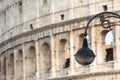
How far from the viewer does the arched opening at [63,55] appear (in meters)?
51.1

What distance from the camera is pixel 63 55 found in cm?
5134

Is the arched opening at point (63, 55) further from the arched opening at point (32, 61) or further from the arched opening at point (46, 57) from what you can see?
the arched opening at point (32, 61)

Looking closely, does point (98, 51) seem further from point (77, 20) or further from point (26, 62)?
point (26, 62)

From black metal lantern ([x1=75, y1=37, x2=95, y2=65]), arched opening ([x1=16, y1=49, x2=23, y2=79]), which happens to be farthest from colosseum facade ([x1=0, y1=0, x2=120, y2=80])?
black metal lantern ([x1=75, y1=37, x2=95, y2=65])

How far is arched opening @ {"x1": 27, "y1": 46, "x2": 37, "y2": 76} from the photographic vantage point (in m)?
54.0

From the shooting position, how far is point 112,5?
47219 mm

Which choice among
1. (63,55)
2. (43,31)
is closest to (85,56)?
(63,55)

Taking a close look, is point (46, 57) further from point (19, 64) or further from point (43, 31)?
point (19, 64)

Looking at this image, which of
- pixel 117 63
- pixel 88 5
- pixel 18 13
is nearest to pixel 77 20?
pixel 88 5

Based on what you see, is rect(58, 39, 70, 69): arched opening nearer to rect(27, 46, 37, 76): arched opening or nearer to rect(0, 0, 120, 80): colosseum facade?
rect(0, 0, 120, 80): colosseum facade

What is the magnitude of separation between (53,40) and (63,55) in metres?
1.24

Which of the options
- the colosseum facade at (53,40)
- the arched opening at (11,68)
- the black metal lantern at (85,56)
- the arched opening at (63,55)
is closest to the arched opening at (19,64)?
the colosseum facade at (53,40)

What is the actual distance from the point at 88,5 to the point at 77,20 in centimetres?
129

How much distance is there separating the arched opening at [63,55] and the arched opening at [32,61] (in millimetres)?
3193
